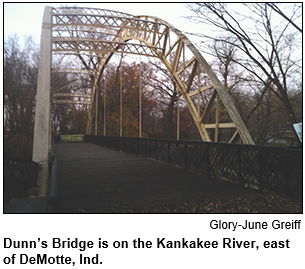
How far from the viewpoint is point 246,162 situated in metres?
5.32

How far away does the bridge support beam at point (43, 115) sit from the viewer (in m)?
6.53

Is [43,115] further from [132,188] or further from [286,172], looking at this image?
[286,172]

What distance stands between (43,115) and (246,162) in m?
5.17

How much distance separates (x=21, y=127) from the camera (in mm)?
22781

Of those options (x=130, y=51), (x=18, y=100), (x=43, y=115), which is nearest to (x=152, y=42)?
(x=130, y=51)

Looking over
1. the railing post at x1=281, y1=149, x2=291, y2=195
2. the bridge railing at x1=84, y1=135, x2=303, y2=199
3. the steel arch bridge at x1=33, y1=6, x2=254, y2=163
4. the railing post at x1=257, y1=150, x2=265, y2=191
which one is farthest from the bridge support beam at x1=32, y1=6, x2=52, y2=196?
the railing post at x1=281, y1=149, x2=291, y2=195

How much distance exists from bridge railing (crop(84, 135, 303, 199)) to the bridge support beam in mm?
3705

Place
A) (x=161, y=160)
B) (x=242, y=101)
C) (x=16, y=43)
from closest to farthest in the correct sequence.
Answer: (x=161, y=160)
(x=242, y=101)
(x=16, y=43)

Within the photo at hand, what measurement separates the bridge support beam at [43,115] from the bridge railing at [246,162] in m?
3.70

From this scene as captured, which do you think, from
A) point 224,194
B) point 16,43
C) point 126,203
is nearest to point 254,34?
point 224,194

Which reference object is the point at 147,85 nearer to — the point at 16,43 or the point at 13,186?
the point at 16,43

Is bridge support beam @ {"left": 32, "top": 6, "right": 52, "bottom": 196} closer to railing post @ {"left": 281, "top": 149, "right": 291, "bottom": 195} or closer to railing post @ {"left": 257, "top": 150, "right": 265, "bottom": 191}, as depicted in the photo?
railing post @ {"left": 257, "top": 150, "right": 265, "bottom": 191}

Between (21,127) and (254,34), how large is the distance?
69.8ft

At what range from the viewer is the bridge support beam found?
6.53m
